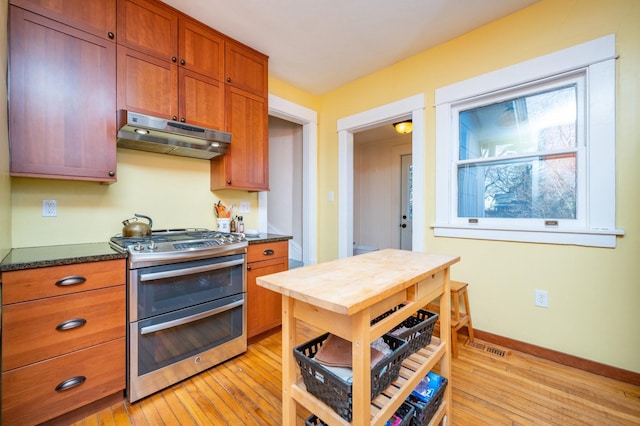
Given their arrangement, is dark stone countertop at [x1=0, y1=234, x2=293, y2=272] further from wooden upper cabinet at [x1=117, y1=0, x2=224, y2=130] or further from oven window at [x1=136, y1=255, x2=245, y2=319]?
wooden upper cabinet at [x1=117, y1=0, x2=224, y2=130]

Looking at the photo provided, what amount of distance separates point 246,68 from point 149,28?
793 mm

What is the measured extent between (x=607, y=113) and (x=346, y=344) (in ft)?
Answer: 7.40

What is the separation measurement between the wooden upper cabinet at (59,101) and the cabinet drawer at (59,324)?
0.76m

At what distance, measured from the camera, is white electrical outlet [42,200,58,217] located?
171cm

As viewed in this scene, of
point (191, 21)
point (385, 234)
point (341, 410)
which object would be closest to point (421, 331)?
point (341, 410)

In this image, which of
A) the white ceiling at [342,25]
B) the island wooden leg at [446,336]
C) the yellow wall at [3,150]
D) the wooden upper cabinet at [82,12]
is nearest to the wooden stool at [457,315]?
the island wooden leg at [446,336]

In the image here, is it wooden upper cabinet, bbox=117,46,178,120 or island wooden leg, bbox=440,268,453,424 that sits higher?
wooden upper cabinet, bbox=117,46,178,120

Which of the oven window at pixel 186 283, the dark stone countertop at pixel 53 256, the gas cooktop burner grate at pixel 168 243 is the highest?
the gas cooktop burner grate at pixel 168 243

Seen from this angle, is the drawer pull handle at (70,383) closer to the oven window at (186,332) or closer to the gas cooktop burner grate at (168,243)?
the oven window at (186,332)

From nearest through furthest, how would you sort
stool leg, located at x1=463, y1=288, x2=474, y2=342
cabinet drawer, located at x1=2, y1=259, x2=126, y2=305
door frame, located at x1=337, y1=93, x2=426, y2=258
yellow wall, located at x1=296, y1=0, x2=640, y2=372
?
cabinet drawer, located at x1=2, y1=259, x2=126, y2=305 → yellow wall, located at x1=296, y1=0, x2=640, y2=372 → stool leg, located at x1=463, y1=288, x2=474, y2=342 → door frame, located at x1=337, y1=93, x2=426, y2=258

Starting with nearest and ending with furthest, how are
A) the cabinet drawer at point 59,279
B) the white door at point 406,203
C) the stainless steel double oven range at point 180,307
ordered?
the cabinet drawer at point 59,279, the stainless steel double oven range at point 180,307, the white door at point 406,203

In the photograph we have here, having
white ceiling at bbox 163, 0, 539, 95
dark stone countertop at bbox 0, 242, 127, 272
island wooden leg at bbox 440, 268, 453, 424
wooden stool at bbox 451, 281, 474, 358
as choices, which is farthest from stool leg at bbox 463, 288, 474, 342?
dark stone countertop at bbox 0, 242, 127, 272

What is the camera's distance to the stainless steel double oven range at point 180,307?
1531mm

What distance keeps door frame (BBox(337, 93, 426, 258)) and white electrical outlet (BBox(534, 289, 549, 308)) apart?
902 millimetres
